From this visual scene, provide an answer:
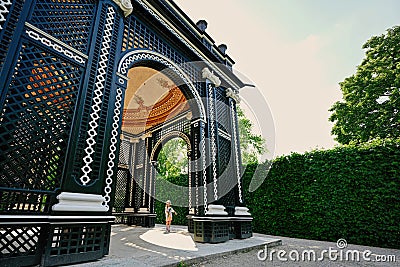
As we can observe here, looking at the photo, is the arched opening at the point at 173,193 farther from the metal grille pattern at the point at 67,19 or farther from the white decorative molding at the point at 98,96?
the metal grille pattern at the point at 67,19

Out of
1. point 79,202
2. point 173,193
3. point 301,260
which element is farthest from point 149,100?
point 301,260

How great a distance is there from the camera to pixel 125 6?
376 centimetres

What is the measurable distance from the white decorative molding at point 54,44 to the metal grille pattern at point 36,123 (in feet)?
0.48

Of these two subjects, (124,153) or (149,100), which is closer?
(149,100)

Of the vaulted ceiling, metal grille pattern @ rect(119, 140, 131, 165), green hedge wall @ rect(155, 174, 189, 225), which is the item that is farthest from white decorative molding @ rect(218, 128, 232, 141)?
metal grille pattern @ rect(119, 140, 131, 165)

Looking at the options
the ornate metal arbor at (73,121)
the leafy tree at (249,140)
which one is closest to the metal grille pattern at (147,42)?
the ornate metal arbor at (73,121)

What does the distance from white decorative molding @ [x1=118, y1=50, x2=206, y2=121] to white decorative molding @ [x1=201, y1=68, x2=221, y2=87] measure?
0.65m

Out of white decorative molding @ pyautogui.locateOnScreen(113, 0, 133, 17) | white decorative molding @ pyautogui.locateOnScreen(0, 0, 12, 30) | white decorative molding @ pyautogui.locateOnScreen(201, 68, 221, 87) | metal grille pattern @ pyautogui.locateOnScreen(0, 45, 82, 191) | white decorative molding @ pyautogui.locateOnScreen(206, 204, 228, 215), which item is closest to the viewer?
metal grille pattern @ pyautogui.locateOnScreen(0, 45, 82, 191)

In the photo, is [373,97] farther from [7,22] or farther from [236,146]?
[7,22]

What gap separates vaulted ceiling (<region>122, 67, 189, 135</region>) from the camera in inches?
225

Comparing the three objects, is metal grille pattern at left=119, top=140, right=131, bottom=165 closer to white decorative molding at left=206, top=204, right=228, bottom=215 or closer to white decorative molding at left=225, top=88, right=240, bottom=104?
white decorative molding at left=225, top=88, right=240, bottom=104

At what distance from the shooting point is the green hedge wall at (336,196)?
4.96m

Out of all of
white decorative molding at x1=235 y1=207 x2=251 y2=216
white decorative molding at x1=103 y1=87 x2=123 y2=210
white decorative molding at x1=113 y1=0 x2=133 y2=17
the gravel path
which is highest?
white decorative molding at x1=113 y1=0 x2=133 y2=17

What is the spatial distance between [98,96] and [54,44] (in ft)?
2.75
